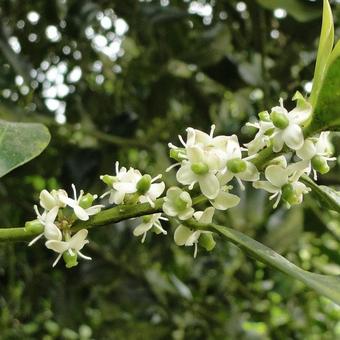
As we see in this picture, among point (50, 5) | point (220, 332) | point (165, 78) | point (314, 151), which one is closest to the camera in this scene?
point (314, 151)

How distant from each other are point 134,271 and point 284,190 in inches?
36.1

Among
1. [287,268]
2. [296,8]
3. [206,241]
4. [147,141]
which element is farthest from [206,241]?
[147,141]

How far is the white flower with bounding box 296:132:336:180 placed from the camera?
21.0 inches

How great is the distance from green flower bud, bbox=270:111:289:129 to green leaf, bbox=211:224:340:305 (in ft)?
0.28

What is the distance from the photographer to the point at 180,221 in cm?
55

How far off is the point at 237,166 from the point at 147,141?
82 cm

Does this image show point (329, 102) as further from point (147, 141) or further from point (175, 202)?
point (147, 141)

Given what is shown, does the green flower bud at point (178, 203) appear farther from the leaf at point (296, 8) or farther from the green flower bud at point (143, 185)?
the leaf at point (296, 8)

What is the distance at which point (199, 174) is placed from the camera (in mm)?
525

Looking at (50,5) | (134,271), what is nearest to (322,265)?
(134,271)

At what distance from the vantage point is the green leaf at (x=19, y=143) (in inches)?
23.5

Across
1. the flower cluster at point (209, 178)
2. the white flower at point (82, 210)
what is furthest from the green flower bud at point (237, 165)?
the white flower at point (82, 210)

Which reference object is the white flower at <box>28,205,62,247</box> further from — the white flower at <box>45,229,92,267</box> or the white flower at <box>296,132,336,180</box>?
the white flower at <box>296,132,336,180</box>

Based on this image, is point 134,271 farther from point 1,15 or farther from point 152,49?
point 1,15
